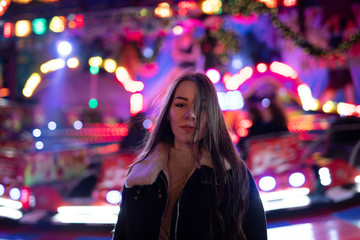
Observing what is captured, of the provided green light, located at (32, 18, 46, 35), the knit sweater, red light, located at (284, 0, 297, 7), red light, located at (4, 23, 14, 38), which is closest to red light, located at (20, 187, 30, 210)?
green light, located at (32, 18, 46, 35)

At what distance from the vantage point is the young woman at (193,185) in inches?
42.5

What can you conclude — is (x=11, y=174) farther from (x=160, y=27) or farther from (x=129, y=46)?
(x=129, y=46)

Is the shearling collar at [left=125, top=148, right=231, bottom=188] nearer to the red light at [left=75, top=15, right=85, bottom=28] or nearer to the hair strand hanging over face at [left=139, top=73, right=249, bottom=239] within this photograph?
the hair strand hanging over face at [left=139, top=73, right=249, bottom=239]

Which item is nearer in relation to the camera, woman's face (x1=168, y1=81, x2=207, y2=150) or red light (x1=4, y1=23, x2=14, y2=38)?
woman's face (x1=168, y1=81, x2=207, y2=150)

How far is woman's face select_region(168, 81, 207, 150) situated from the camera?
3.69ft

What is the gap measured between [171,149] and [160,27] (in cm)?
409

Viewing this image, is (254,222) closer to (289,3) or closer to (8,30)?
(289,3)

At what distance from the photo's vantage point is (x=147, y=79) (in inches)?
304

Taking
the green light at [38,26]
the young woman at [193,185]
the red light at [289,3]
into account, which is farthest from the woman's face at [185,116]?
the green light at [38,26]

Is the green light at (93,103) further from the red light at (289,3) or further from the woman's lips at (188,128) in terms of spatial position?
the woman's lips at (188,128)

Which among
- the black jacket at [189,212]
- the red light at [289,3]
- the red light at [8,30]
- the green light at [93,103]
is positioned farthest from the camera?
the green light at [93,103]

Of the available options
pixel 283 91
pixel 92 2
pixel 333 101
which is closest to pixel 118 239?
pixel 92 2

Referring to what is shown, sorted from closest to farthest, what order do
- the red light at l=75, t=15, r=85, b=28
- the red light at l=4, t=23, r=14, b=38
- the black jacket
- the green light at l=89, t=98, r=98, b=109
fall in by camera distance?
1. the black jacket
2. the red light at l=75, t=15, r=85, b=28
3. the red light at l=4, t=23, r=14, b=38
4. the green light at l=89, t=98, r=98, b=109

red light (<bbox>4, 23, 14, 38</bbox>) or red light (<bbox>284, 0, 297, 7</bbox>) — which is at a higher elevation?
red light (<bbox>4, 23, 14, 38</bbox>)
